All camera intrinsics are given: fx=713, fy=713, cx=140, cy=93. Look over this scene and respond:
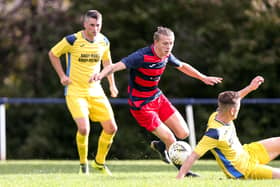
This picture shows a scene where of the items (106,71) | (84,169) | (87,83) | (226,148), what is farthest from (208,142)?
(87,83)

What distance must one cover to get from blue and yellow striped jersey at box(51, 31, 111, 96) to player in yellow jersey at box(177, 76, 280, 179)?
2.48m

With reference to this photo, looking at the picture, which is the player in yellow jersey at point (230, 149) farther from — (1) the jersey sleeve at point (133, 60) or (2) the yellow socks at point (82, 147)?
(2) the yellow socks at point (82, 147)

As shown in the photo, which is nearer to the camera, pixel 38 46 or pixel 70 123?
pixel 70 123

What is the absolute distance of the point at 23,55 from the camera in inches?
752

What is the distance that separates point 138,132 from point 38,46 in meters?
3.82

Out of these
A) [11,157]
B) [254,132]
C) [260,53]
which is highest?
[260,53]

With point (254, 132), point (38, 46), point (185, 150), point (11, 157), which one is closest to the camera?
point (185, 150)

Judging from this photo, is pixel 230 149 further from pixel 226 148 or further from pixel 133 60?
pixel 133 60

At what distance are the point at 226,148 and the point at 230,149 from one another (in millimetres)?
44

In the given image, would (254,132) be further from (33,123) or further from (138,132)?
(33,123)

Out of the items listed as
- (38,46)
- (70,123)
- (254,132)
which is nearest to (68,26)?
(38,46)

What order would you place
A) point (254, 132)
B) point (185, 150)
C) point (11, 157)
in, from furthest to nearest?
point (11, 157), point (254, 132), point (185, 150)

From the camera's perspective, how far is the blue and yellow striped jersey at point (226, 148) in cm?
688

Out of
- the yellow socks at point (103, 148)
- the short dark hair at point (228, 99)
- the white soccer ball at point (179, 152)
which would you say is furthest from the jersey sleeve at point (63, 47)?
the short dark hair at point (228, 99)
